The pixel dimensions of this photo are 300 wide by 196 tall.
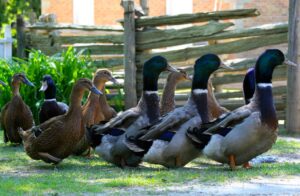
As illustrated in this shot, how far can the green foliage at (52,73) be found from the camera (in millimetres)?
14711

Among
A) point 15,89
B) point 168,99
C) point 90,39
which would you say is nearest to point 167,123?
point 168,99

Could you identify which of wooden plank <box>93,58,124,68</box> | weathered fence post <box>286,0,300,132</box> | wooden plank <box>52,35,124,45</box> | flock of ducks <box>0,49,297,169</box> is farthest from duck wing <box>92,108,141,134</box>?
wooden plank <box>52,35,124,45</box>

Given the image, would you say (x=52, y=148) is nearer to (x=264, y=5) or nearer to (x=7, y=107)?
(x=7, y=107)

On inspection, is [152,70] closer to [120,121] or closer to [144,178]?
[120,121]

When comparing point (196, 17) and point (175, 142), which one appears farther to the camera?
point (196, 17)

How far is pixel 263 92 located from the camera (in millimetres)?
9602

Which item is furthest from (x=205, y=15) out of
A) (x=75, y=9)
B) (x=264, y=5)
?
(x=75, y=9)

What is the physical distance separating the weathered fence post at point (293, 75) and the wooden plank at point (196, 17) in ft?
3.57

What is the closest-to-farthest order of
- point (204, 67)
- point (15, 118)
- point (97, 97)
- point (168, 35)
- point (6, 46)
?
point (204, 67) < point (97, 97) < point (15, 118) < point (168, 35) < point (6, 46)

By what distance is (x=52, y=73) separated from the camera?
1484 centimetres

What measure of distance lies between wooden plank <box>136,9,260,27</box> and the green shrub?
132cm

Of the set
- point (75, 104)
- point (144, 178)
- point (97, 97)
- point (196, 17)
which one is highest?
point (196, 17)

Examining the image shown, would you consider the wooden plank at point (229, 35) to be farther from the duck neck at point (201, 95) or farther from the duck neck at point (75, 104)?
the duck neck at point (75, 104)

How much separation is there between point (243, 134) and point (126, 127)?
4.86 ft
